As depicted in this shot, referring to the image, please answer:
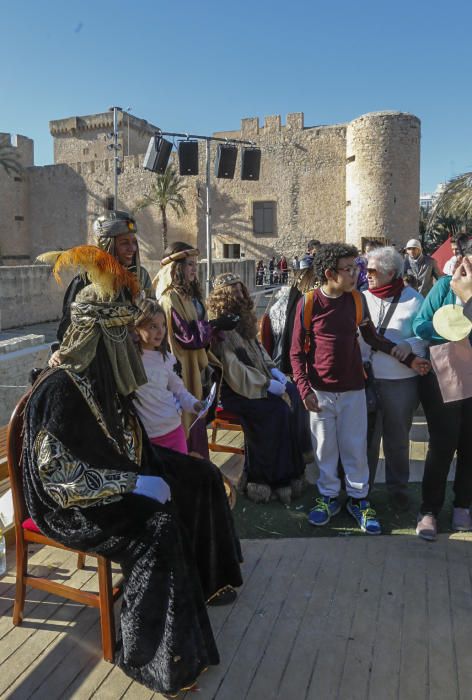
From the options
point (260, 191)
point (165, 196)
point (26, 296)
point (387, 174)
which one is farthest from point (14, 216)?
point (26, 296)

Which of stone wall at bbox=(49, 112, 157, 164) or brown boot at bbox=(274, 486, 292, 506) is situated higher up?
stone wall at bbox=(49, 112, 157, 164)

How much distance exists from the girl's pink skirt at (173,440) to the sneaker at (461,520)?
1555 millimetres

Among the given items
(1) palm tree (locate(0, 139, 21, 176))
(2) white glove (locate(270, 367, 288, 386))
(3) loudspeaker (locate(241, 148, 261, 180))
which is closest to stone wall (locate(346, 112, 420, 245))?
(3) loudspeaker (locate(241, 148, 261, 180))

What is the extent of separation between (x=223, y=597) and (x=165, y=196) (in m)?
29.3

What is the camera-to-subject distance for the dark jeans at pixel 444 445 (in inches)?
125

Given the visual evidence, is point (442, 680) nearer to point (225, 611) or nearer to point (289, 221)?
point (225, 611)

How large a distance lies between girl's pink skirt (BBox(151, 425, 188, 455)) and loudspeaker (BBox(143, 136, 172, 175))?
1009cm

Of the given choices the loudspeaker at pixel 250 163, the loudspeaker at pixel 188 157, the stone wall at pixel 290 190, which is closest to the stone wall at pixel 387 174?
the stone wall at pixel 290 190

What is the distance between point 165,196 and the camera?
30.3m

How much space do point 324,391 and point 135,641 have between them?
178 centimetres

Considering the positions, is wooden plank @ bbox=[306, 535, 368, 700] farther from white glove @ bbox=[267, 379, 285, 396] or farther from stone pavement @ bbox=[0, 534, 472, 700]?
white glove @ bbox=[267, 379, 285, 396]

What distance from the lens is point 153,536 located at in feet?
6.71

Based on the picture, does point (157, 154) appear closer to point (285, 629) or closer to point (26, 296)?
point (26, 296)

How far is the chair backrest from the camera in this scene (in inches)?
87.2
